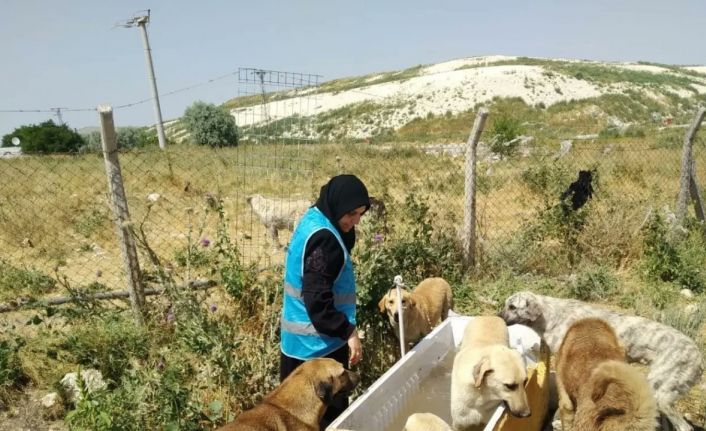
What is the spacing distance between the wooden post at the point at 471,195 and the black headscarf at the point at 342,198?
147 inches

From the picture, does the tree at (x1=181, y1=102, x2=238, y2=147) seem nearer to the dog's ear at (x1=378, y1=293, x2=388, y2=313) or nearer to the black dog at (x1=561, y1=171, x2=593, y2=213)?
the black dog at (x1=561, y1=171, x2=593, y2=213)

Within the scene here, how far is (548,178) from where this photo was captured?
7.86 meters

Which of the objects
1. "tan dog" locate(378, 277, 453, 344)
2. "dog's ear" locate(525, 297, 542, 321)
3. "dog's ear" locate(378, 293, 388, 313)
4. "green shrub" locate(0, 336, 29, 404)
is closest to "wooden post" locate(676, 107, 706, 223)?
"dog's ear" locate(525, 297, 542, 321)

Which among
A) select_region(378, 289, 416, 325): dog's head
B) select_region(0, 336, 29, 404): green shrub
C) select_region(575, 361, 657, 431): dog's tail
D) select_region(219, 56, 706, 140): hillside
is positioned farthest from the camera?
select_region(219, 56, 706, 140): hillside

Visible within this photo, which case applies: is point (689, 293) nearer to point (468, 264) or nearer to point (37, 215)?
point (468, 264)

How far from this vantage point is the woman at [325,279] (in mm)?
3146

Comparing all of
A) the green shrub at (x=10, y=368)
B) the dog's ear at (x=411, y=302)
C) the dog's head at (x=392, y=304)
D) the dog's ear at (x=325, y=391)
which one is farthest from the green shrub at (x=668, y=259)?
the green shrub at (x=10, y=368)

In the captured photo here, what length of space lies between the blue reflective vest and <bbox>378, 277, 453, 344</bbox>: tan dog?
1377 mm

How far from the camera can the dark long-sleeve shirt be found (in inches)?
123

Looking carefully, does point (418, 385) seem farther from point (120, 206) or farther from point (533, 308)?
point (120, 206)

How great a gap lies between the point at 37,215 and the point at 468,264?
8709mm

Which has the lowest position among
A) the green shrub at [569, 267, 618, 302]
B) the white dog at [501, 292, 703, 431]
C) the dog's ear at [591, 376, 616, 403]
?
the green shrub at [569, 267, 618, 302]

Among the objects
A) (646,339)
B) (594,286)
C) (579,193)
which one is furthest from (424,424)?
(579,193)

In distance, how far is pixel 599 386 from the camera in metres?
3.25
